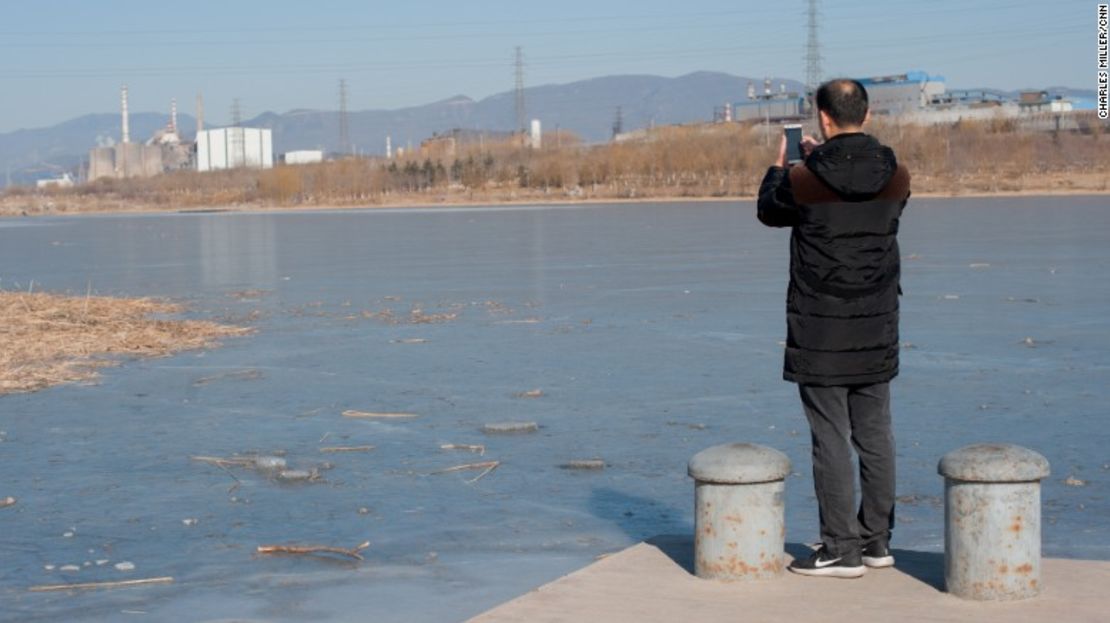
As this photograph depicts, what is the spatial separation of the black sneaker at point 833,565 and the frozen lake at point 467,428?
1.20 m

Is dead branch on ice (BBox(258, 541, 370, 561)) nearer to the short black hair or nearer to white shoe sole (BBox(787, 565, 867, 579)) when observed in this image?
white shoe sole (BBox(787, 565, 867, 579))

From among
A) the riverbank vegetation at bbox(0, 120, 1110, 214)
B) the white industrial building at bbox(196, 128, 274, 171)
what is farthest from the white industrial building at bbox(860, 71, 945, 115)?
the white industrial building at bbox(196, 128, 274, 171)

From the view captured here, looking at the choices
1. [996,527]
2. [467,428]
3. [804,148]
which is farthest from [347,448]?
[996,527]

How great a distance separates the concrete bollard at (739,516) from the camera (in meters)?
6.46

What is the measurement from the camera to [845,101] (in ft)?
21.4

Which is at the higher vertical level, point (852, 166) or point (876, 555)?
point (852, 166)

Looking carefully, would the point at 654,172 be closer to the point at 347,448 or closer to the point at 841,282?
the point at 347,448

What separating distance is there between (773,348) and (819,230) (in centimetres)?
875

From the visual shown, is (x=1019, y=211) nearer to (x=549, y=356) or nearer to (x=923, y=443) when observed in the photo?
(x=549, y=356)

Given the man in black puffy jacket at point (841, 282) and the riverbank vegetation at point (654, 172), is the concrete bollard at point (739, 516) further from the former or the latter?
the riverbank vegetation at point (654, 172)

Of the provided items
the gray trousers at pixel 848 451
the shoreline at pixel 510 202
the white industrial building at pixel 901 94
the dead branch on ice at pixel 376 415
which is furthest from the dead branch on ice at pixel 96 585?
the white industrial building at pixel 901 94

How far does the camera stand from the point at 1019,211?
162ft

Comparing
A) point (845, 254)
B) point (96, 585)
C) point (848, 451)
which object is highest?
point (845, 254)

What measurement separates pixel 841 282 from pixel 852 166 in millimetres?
495
